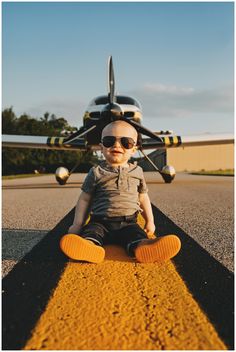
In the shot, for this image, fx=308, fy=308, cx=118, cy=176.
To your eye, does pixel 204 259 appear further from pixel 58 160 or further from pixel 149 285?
pixel 58 160

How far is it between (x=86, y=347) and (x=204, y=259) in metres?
1.16

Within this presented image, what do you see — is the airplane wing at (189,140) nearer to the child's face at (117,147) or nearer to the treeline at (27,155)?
the child's face at (117,147)

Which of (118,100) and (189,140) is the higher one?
(118,100)

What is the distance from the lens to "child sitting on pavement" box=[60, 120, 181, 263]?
2.18 metres

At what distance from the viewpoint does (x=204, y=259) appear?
197cm

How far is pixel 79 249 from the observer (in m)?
1.84

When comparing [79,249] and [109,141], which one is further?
[109,141]

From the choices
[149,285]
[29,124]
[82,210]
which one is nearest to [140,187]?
[82,210]

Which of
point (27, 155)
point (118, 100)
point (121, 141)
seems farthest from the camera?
point (27, 155)

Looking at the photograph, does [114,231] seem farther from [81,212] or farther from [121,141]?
[121,141]

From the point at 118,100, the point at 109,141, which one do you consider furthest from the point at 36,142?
the point at 109,141

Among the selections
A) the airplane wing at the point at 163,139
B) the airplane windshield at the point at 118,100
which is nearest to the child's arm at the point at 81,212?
the airplane windshield at the point at 118,100

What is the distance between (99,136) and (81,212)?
5.64m

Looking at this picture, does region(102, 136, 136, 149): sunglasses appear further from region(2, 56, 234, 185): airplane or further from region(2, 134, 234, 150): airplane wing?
region(2, 134, 234, 150): airplane wing
